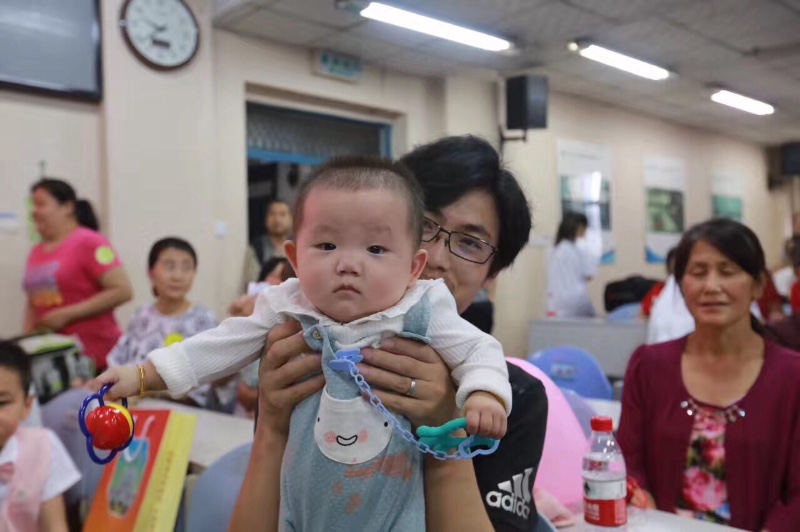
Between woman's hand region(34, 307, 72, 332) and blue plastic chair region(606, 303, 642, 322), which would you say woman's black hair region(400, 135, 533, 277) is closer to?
woman's hand region(34, 307, 72, 332)

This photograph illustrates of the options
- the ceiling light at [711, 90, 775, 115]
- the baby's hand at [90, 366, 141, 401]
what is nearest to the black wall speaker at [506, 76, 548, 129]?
the ceiling light at [711, 90, 775, 115]

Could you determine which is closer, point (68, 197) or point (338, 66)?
point (68, 197)

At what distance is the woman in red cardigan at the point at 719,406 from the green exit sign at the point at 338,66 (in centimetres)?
426

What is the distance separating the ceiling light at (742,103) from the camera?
308 inches

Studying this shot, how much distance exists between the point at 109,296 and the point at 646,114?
24.1 ft

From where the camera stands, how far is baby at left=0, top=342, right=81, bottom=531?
183cm

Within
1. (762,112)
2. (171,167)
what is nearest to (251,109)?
(171,167)

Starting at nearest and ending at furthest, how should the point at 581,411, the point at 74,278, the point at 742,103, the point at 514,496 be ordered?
the point at 514,496 < the point at 581,411 < the point at 74,278 < the point at 742,103

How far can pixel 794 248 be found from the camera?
3920 mm

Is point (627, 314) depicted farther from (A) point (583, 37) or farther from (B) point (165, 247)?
(B) point (165, 247)

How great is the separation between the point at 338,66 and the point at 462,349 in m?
5.25

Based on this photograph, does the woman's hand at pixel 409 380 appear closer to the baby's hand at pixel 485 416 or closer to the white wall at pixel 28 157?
the baby's hand at pixel 485 416

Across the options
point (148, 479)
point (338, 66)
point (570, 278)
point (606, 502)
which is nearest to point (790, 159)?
point (570, 278)

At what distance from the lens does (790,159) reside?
1080 centimetres
